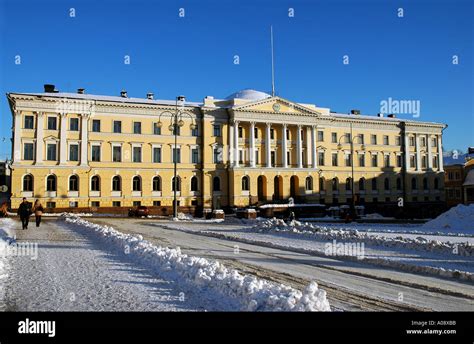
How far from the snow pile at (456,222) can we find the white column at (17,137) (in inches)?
1631

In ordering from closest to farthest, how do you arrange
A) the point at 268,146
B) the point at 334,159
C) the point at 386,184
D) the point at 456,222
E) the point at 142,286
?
1. the point at 142,286
2. the point at 456,222
3. the point at 268,146
4. the point at 334,159
5. the point at 386,184

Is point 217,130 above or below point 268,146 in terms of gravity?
above

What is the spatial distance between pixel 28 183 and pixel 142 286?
4364cm

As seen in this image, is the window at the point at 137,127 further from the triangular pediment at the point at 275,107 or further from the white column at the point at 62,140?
the triangular pediment at the point at 275,107

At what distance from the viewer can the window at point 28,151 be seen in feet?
153

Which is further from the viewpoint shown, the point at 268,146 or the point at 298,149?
the point at 298,149

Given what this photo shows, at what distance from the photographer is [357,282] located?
8.95 metres

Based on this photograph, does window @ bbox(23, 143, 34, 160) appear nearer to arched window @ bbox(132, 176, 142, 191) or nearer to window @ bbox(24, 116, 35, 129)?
window @ bbox(24, 116, 35, 129)

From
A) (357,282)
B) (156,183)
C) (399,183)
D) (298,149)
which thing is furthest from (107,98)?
(357,282)

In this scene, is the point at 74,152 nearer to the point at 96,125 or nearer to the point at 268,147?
the point at 96,125

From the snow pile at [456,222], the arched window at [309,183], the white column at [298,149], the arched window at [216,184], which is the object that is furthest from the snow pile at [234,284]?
the arched window at [309,183]
